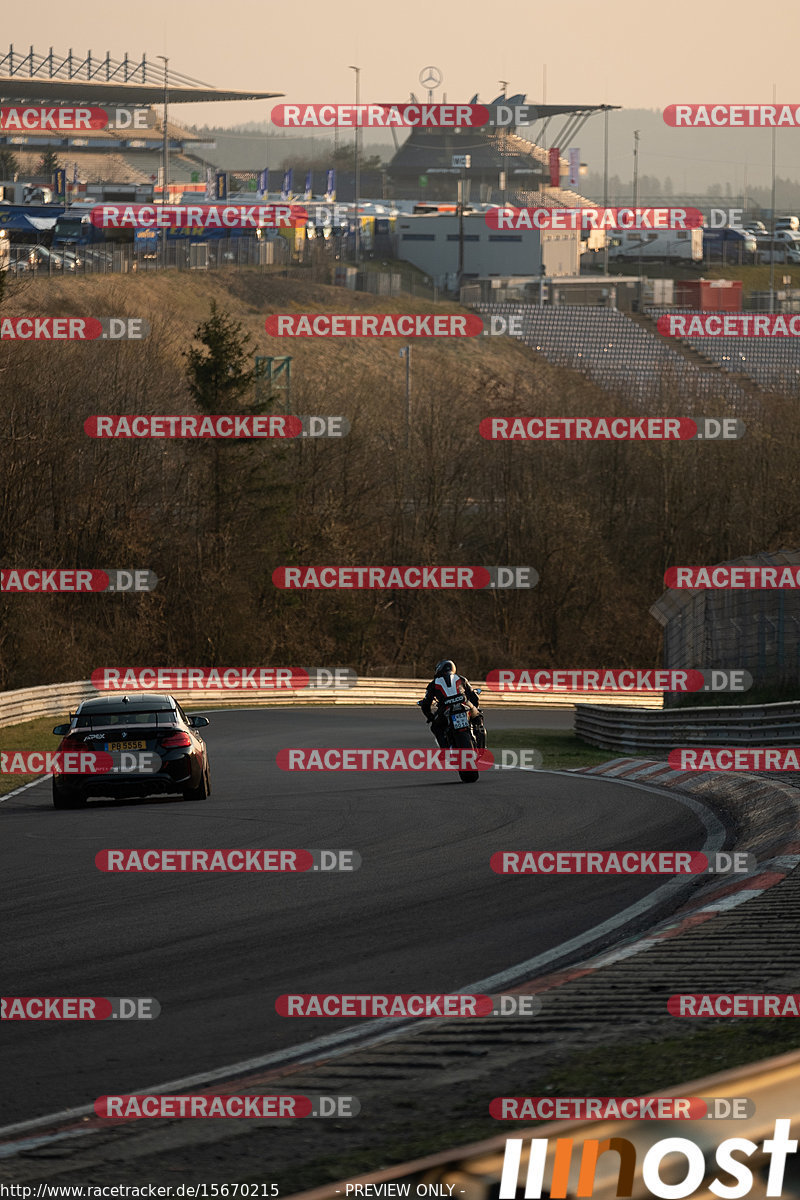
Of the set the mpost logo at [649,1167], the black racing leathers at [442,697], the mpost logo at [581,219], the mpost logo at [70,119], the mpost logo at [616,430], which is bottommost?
the black racing leathers at [442,697]

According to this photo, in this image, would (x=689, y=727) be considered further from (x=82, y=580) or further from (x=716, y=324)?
(x=716, y=324)

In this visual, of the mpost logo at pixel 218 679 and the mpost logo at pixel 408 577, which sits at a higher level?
the mpost logo at pixel 408 577

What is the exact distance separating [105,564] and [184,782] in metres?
37.8

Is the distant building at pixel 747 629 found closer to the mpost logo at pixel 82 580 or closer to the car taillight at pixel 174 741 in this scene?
the car taillight at pixel 174 741

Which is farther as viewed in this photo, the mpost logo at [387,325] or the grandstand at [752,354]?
the grandstand at [752,354]

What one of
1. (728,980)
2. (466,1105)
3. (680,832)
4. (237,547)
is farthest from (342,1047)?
(237,547)

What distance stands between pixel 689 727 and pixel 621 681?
2368 centimetres

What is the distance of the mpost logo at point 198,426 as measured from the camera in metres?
53.7

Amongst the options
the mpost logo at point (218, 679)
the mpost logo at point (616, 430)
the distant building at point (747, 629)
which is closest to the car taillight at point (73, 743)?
the distant building at point (747, 629)

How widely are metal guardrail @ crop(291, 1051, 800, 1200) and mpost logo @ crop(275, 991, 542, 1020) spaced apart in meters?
3.01

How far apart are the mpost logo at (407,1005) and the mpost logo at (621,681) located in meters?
20.9

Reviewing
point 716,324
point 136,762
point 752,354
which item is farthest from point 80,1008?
point 752,354

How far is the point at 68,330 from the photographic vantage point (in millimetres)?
49844

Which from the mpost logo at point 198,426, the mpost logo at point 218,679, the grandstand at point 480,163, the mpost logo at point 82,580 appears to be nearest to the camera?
the mpost logo at point 218,679
